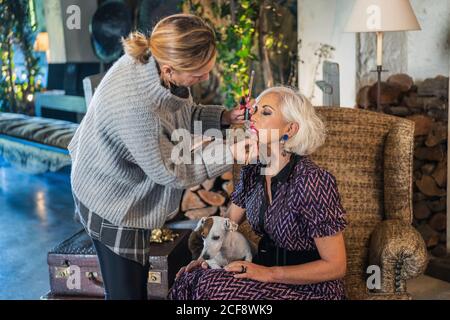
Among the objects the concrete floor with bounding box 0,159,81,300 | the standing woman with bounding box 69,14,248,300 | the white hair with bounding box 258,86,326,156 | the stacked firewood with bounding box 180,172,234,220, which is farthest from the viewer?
the stacked firewood with bounding box 180,172,234,220

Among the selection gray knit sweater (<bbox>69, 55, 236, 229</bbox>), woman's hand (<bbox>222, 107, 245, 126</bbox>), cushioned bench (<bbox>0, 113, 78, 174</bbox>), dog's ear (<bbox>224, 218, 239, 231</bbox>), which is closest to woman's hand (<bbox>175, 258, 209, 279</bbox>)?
dog's ear (<bbox>224, 218, 239, 231</bbox>)

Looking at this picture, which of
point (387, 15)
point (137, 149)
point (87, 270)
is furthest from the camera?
point (387, 15)

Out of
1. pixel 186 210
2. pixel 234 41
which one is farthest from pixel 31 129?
pixel 186 210

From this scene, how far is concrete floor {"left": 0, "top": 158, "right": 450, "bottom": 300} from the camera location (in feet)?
10.0

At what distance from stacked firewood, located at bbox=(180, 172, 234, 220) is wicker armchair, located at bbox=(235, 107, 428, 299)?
1.11 m

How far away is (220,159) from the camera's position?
1.60 m

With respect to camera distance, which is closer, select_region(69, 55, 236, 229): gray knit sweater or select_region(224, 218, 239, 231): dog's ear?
select_region(69, 55, 236, 229): gray knit sweater

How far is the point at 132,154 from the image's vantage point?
1584 millimetres

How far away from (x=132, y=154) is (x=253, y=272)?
1.59ft

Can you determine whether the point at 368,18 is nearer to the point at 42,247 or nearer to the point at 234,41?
the point at 234,41

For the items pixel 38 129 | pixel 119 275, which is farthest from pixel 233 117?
pixel 38 129

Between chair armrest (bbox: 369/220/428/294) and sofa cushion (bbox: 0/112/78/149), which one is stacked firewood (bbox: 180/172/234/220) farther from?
sofa cushion (bbox: 0/112/78/149)

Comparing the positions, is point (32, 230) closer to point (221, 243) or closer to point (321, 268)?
point (221, 243)

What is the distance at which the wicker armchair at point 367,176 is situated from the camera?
2146 mm
